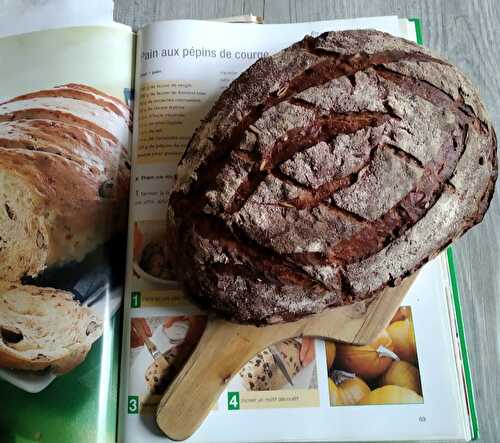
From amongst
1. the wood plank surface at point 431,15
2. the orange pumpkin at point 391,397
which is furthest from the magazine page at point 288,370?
the wood plank surface at point 431,15

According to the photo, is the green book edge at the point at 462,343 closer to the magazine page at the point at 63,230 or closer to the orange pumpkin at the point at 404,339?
the orange pumpkin at the point at 404,339

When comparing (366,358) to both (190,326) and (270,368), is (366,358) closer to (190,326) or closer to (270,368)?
(270,368)

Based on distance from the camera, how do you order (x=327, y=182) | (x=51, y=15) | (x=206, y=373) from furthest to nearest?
(x=51, y=15), (x=206, y=373), (x=327, y=182)

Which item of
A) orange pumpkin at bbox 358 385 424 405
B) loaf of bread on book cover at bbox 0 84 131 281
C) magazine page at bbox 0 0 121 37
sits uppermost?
magazine page at bbox 0 0 121 37

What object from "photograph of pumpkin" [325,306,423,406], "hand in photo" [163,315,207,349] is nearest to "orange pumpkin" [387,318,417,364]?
"photograph of pumpkin" [325,306,423,406]

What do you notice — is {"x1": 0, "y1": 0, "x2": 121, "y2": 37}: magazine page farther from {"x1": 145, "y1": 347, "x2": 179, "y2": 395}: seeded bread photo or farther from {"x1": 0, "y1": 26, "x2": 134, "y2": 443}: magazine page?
{"x1": 145, "y1": 347, "x2": 179, "y2": 395}: seeded bread photo

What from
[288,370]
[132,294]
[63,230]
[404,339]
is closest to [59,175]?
[63,230]

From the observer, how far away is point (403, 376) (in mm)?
642

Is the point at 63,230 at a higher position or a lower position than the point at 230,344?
higher

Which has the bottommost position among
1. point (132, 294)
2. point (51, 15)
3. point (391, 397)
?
point (391, 397)

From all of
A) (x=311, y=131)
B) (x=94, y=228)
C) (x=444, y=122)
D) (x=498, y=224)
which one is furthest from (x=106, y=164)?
(x=498, y=224)

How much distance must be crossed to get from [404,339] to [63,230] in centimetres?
50

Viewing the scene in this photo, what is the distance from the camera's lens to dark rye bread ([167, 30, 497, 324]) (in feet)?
1.68

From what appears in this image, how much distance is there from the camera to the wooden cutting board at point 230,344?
61cm
